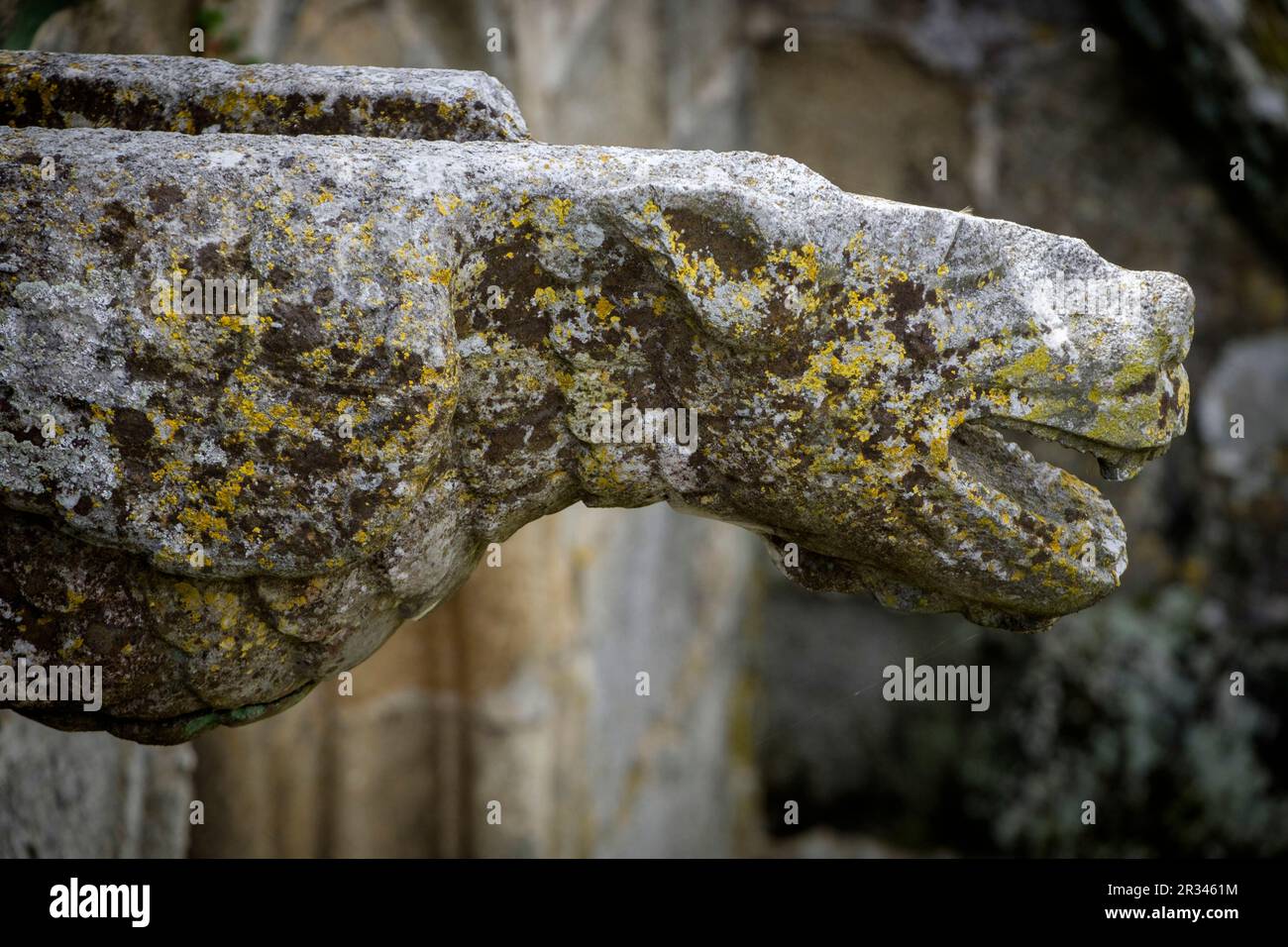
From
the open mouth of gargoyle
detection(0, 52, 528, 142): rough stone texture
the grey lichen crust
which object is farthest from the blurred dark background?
the open mouth of gargoyle

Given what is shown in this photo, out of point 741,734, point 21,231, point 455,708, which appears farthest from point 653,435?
point 741,734

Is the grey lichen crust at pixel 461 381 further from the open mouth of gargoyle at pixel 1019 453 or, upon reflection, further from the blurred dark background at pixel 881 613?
the blurred dark background at pixel 881 613

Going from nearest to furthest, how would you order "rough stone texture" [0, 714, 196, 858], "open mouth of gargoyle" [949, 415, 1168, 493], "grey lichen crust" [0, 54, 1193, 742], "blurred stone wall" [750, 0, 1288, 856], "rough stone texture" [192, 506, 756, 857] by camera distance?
"grey lichen crust" [0, 54, 1193, 742], "open mouth of gargoyle" [949, 415, 1168, 493], "rough stone texture" [0, 714, 196, 858], "rough stone texture" [192, 506, 756, 857], "blurred stone wall" [750, 0, 1288, 856]

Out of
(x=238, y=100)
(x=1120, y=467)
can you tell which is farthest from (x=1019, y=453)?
(x=238, y=100)

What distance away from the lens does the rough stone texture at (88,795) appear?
62.2 inches

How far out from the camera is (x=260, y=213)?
3.20ft

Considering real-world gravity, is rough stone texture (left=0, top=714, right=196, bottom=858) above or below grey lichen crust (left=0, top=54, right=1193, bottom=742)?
below

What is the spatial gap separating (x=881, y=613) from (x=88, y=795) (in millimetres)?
2321

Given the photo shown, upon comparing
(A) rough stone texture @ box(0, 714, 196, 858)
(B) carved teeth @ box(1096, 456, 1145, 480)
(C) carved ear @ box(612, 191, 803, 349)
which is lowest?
(A) rough stone texture @ box(0, 714, 196, 858)

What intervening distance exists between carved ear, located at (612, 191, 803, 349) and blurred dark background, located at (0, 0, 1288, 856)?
1.43 metres

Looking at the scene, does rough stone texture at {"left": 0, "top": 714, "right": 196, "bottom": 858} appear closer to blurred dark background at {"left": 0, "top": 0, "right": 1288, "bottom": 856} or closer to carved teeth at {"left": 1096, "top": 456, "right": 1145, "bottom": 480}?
blurred dark background at {"left": 0, "top": 0, "right": 1288, "bottom": 856}

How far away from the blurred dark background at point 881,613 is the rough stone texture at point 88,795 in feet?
1.10

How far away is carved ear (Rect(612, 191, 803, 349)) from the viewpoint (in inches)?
40.0
